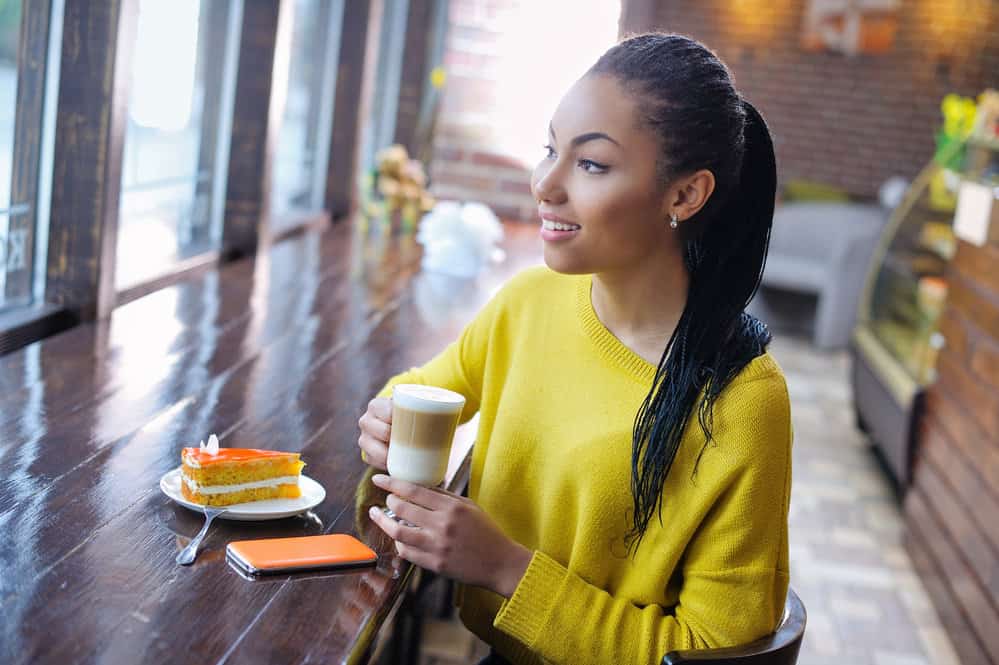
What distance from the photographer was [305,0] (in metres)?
4.26

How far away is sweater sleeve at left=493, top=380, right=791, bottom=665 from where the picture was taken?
51.9 inches

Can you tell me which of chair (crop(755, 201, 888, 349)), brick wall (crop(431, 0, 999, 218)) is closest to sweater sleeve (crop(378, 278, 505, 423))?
chair (crop(755, 201, 888, 349))

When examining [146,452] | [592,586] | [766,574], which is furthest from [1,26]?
[766,574]

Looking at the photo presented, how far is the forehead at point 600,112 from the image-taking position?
54.2 inches

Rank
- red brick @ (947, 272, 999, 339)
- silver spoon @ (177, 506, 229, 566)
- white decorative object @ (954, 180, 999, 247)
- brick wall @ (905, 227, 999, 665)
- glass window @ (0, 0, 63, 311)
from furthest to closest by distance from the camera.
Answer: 1. white decorative object @ (954, 180, 999, 247)
2. red brick @ (947, 272, 999, 339)
3. brick wall @ (905, 227, 999, 665)
4. glass window @ (0, 0, 63, 311)
5. silver spoon @ (177, 506, 229, 566)

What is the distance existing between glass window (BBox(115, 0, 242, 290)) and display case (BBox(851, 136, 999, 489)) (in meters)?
2.50

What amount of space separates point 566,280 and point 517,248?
2.83 m

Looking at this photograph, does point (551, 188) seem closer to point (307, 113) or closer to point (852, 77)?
point (307, 113)

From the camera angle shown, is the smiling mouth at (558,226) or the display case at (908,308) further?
the display case at (908,308)

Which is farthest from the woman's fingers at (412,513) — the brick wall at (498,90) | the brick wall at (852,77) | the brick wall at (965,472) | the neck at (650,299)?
the brick wall at (852,77)

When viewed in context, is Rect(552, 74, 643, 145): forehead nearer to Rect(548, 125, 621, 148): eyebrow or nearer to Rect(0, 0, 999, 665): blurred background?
Rect(548, 125, 621, 148): eyebrow

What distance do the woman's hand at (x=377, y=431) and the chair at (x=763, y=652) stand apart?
20.9 inches

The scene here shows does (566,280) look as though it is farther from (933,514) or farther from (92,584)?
(933,514)

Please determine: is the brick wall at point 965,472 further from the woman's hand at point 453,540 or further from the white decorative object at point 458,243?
the woman's hand at point 453,540
